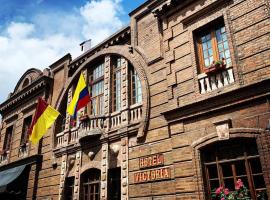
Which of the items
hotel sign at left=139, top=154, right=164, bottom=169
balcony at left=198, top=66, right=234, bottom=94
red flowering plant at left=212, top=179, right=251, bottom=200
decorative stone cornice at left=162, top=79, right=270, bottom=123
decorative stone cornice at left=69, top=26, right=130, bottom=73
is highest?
decorative stone cornice at left=69, top=26, right=130, bottom=73

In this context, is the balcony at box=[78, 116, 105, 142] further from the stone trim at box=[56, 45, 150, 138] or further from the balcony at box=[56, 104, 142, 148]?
the stone trim at box=[56, 45, 150, 138]

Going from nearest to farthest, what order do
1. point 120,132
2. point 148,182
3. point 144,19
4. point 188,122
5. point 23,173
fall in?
point 188,122, point 148,182, point 120,132, point 144,19, point 23,173

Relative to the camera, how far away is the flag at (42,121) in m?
12.2

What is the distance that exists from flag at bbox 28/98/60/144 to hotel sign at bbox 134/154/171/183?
197 inches

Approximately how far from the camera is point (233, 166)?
7.02 meters

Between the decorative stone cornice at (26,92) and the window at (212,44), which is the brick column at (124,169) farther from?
the decorative stone cornice at (26,92)

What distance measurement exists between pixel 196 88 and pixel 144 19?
166 inches

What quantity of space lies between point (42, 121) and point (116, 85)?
3613 mm

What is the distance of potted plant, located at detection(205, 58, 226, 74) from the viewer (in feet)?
Answer: 25.7

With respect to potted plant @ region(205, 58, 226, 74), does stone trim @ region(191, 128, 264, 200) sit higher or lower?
lower

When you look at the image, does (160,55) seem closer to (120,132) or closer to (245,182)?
(120,132)

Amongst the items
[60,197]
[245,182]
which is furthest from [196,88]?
[60,197]

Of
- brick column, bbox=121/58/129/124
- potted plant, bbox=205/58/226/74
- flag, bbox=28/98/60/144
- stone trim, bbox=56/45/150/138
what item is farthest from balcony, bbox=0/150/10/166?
potted plant, bbox=205/58/226/74

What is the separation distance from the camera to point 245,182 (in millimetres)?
6762
